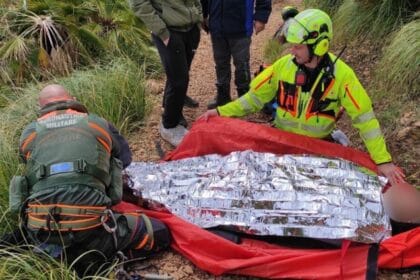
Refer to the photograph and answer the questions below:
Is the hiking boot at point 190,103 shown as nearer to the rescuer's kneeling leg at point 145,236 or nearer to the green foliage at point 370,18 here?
the green foliage at point 370,18

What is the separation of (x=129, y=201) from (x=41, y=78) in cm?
356

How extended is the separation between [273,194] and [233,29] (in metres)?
1.86

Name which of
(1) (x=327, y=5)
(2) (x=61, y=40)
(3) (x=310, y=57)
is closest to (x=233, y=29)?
(3) (x=310, y=57)

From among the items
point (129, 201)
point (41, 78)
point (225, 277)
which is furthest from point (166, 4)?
point (41, 78)

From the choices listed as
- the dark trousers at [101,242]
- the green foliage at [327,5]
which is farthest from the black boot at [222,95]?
the green foliage at [327,5]

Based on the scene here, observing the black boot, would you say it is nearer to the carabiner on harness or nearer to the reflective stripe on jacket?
the reflective stripe on jacket

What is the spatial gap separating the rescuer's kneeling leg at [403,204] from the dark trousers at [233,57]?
2003 millimetres

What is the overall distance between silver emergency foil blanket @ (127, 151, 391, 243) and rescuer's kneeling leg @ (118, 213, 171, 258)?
0.18 meters

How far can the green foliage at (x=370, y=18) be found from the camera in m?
5.16

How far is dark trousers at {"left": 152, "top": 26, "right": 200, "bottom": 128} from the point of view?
12.8ft

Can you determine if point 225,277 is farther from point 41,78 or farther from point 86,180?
point 41,78

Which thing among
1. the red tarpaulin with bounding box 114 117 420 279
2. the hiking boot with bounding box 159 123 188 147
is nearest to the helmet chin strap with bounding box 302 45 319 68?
the red tarpaulin with bounding box 114 117 420 279

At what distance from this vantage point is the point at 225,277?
2.79 metres

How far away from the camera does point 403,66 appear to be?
4.27m
